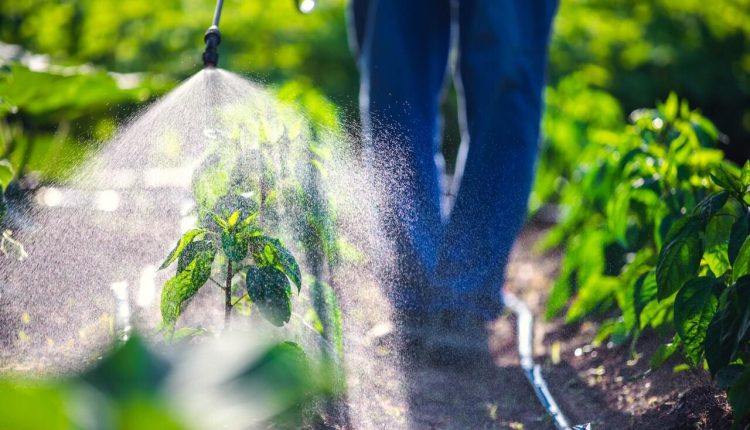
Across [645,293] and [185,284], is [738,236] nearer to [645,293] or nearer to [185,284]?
[645,293]

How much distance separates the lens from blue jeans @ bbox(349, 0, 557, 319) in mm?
2430

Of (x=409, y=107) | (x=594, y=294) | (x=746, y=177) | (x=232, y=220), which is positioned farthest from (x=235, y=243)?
(x=409, y=107)

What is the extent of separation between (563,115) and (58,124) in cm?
193

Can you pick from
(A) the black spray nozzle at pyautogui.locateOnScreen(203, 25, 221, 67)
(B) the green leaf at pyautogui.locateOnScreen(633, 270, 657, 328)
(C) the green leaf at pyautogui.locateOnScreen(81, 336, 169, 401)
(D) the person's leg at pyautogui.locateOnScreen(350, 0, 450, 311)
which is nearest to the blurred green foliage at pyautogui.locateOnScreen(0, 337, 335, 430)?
(C) the green leaf at pyautogui.locateOnScreen(81, 336, 169, 401)

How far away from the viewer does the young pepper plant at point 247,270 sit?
1.55m

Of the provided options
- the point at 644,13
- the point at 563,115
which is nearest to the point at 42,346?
the point at 563,115

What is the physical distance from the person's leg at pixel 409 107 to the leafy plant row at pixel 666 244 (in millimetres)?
424

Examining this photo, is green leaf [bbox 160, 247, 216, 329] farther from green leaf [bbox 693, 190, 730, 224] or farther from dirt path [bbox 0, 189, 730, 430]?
green leaf [bbox 693, 190, 730, 224]

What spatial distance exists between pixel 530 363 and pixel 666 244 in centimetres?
65

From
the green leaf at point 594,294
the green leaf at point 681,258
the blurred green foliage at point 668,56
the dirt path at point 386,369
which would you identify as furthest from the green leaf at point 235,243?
the blurred green foliage at point 668,56

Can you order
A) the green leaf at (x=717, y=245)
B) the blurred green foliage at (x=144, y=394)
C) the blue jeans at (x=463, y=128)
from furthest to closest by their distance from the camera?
1. the blue jeans at (x=463, y=128)
2. the green leaf at (x=717, y=245)
3. the blurred green foliage at (x=144, y=394)

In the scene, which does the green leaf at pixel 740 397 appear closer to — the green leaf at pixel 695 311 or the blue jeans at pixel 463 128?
the green leaf at pixel 695 311

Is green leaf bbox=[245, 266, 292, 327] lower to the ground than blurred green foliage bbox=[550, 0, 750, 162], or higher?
lower

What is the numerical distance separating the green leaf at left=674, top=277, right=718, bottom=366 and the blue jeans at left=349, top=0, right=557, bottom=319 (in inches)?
32.5
